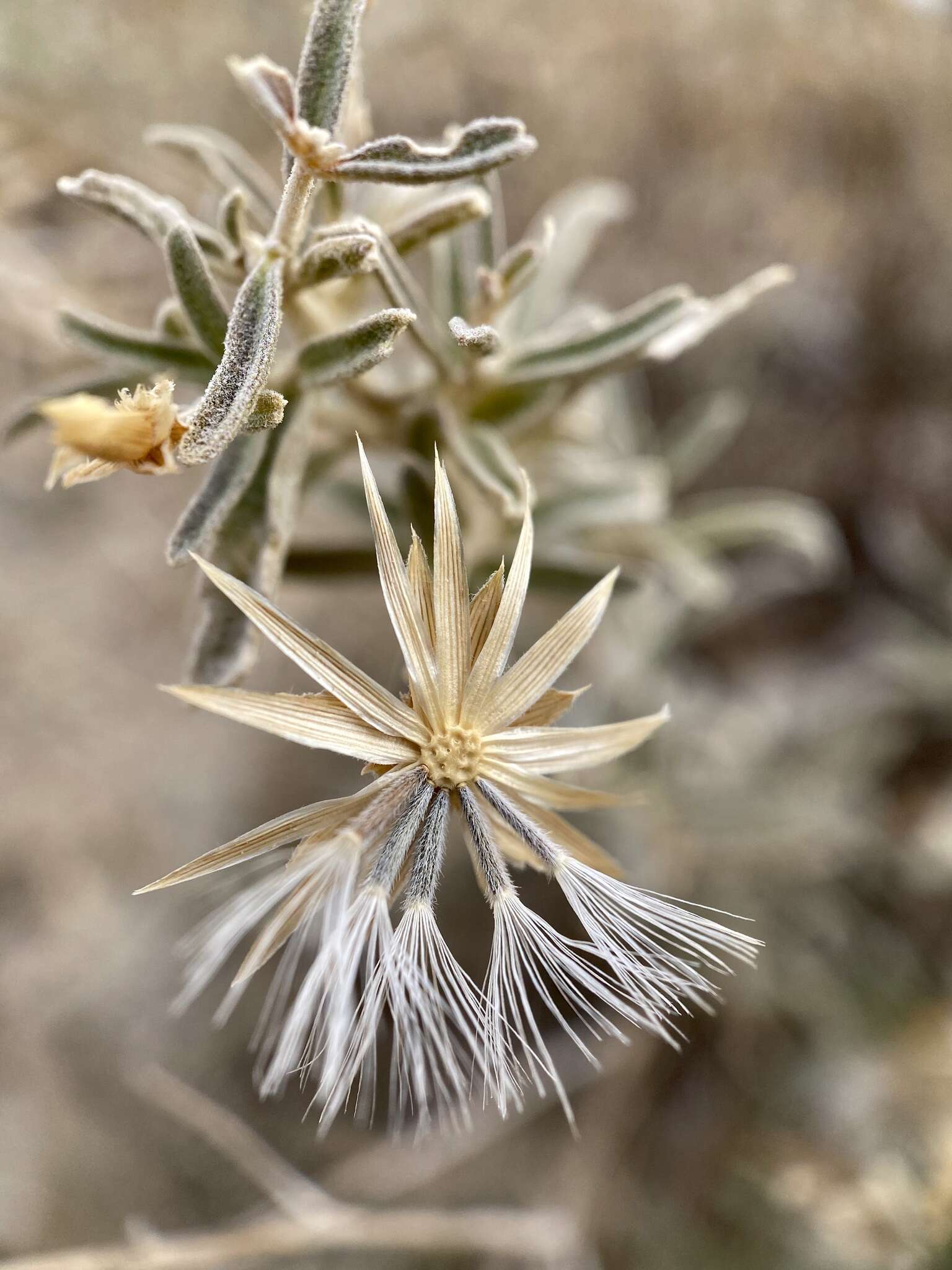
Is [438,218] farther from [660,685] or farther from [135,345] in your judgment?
[660,685]

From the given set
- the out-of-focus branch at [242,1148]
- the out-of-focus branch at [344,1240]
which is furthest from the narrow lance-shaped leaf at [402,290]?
the out-of-focus branch at [344,1240]

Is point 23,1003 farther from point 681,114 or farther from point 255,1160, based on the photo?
point 681,114

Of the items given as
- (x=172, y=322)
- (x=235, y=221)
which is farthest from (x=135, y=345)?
(x=235, y=221)

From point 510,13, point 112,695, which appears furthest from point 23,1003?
point 510,13

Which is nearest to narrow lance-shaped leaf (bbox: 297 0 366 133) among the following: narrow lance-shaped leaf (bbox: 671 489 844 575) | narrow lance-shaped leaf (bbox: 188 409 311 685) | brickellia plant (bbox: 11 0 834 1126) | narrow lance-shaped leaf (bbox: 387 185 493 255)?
brickellia plant (bbox: 11 0 834 1126)

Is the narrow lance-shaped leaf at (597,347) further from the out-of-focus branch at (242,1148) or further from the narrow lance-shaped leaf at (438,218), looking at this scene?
the out-of-focus branch at (242,1148)

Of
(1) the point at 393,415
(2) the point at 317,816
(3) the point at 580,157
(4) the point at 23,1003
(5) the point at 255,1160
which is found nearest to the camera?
(2) the point at 317,816
